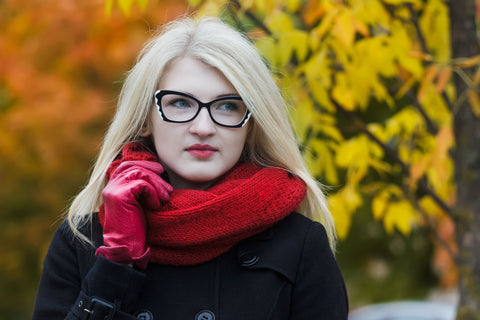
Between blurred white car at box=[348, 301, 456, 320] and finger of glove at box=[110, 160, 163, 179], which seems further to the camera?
blurred white car at box=[348, 301, 456, 320]

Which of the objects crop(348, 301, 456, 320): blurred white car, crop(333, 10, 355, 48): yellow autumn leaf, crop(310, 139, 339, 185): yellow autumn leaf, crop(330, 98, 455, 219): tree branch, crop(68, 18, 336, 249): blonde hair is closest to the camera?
crop(68, 18, 336, 249): blonde hair

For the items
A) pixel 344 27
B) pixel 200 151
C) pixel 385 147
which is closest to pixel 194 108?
pixel 200 151

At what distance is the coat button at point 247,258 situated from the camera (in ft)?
6.66

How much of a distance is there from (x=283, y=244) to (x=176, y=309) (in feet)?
1.15

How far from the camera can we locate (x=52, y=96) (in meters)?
6.26

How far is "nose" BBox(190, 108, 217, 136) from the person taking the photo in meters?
2.00

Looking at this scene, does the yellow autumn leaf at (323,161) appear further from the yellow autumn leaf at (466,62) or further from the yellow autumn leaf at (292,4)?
the yellow autumn leaf at (466,62)

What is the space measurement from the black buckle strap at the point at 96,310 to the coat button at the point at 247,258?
0.35m

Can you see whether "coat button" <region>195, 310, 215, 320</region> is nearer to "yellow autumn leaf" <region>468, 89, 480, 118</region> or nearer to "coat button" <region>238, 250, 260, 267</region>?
"coat button" <region>238, 250, 260, 267</region>

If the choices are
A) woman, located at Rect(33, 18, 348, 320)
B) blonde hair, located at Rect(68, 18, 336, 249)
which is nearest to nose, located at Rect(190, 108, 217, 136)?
woman, located at Rect(33, 18, 348, 320)

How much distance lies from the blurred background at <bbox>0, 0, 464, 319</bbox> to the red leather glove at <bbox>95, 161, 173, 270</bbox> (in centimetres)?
334

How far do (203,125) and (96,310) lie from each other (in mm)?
571

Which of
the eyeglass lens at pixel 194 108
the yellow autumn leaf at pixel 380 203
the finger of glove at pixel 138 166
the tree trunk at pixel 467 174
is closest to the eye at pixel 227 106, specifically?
the eyeglass lens at pixel 194 108

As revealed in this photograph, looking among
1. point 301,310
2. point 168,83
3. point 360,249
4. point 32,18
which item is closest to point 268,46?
point 168,83
